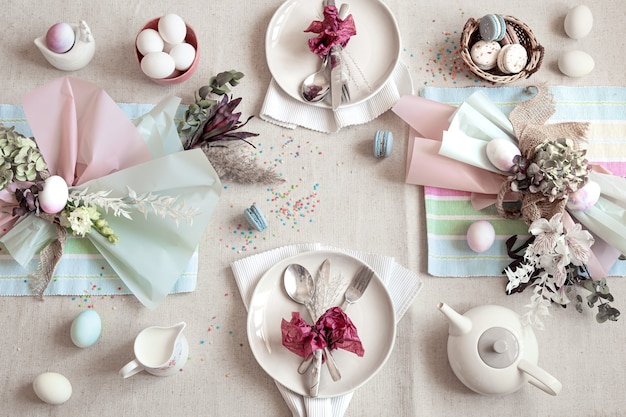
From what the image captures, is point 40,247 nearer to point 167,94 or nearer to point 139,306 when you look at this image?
point 139,306

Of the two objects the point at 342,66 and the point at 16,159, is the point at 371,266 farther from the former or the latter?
the point at 16,159

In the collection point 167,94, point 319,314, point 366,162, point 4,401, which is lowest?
point 4,401

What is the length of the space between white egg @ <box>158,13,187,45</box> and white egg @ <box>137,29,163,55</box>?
0.01 metres

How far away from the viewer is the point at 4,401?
3.83ft

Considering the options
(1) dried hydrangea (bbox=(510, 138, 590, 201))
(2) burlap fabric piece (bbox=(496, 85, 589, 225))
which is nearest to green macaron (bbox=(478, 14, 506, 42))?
(2) burlap fabric piece (bbox=(496, 85, 589, 225))

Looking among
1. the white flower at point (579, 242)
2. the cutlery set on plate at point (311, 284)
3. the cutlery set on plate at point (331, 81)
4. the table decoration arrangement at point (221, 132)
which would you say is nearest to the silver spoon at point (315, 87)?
the cutlery set on plate at point (331, 81)

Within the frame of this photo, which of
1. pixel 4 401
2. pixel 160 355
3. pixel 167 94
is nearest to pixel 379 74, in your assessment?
pixel 167 94

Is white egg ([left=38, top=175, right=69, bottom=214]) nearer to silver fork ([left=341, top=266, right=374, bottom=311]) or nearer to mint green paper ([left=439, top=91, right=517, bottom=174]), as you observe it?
silver fork ([left=341, top=266, right=374, bottom=311])

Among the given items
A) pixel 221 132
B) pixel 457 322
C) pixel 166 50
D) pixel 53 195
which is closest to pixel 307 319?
pixel 457 322

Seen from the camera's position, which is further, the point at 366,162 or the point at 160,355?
the point at 366,162

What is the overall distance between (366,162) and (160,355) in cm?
54

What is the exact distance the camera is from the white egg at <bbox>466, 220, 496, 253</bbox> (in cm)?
120

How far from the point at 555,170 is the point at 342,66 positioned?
0.46m

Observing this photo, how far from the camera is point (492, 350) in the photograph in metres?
1.10
